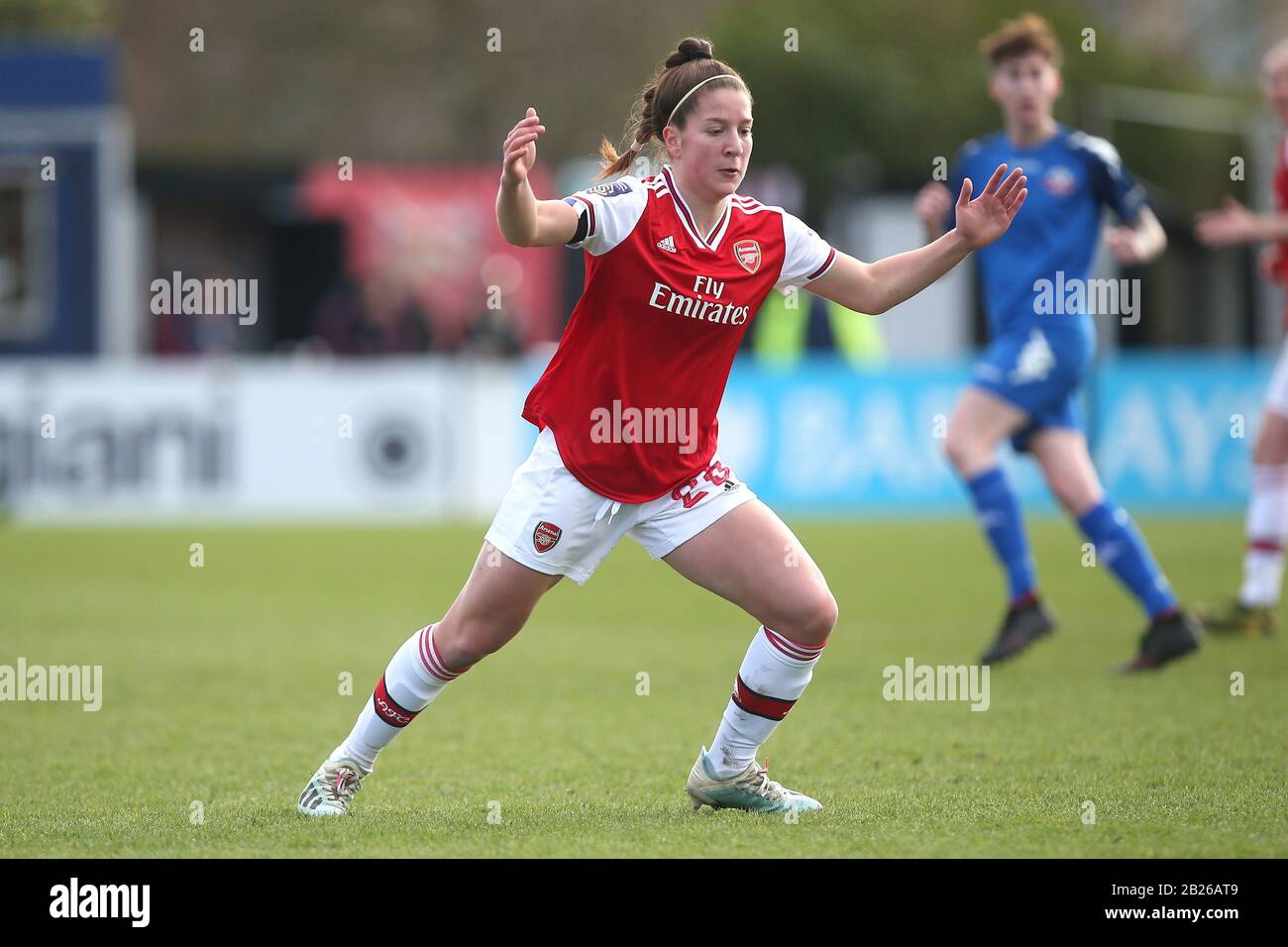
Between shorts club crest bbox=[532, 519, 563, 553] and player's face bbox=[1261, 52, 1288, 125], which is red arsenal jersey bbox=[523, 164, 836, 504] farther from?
player's face bbox=[1261, 52, 1288, 125]

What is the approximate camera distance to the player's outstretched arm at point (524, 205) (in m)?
4.64

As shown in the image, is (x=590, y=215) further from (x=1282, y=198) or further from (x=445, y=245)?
(x=445, y=245)

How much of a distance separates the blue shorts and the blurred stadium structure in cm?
634

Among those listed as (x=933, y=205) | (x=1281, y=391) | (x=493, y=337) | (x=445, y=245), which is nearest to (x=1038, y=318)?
(x=933, y=205)

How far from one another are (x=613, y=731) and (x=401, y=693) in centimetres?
179

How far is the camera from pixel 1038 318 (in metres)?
8.44

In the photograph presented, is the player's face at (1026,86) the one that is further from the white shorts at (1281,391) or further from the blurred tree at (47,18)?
the blurred tree at (47,18)

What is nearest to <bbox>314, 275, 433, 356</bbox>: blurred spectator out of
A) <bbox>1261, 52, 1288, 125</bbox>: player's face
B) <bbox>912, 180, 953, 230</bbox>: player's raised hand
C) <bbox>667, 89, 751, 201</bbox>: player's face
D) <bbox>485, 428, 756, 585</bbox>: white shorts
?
<bbox>1261, 52, 1288, 125</bbox>: player's face

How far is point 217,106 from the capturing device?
42.6 metres

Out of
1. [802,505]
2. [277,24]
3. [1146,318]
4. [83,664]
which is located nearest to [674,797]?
[83,664]

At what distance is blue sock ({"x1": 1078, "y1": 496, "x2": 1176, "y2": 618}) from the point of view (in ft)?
26.4

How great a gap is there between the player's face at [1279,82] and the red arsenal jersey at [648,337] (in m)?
4.76

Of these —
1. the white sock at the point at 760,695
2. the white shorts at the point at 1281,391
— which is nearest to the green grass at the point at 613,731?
the white sock at the point at 760,695

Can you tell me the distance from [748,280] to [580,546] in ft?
3.01
